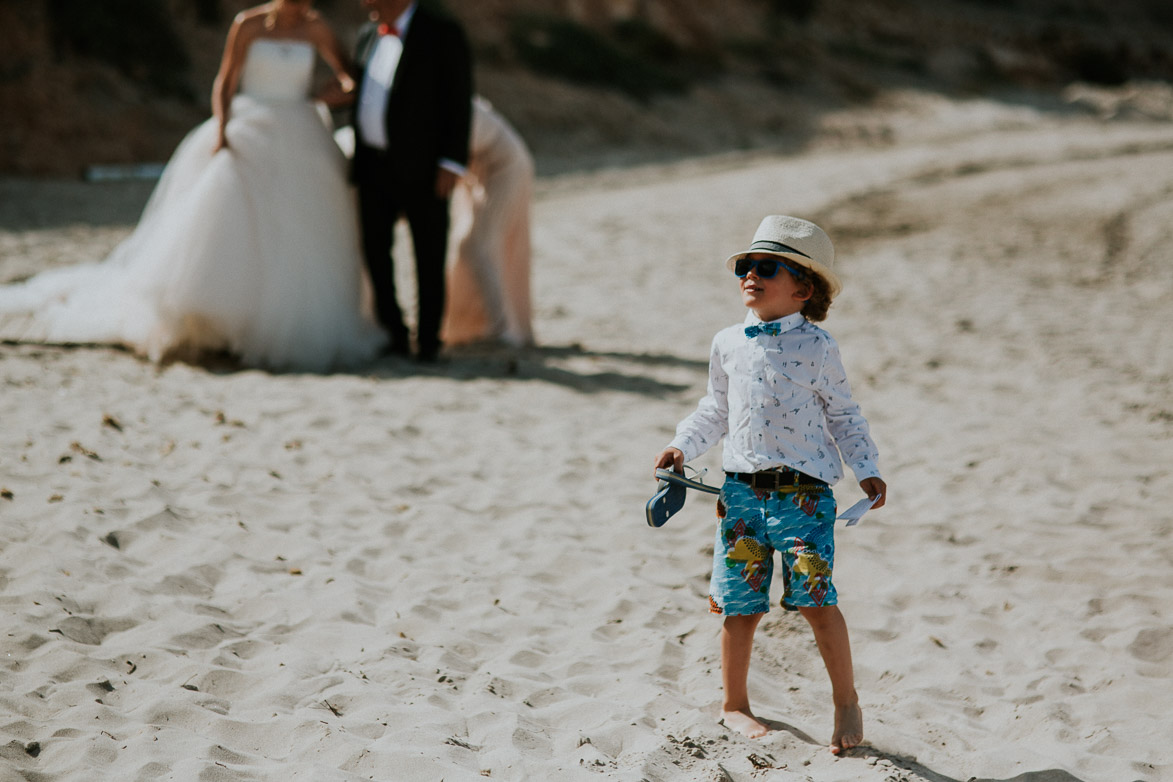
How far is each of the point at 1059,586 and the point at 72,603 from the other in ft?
10.8

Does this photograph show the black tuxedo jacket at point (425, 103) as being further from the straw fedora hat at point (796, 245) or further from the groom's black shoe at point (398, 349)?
the straw fedora hat at point (796, 245)

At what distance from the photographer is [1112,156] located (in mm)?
16766

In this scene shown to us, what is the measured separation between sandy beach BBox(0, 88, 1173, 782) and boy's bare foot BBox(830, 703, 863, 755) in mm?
44

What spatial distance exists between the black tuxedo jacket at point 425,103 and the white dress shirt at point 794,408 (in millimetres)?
3917

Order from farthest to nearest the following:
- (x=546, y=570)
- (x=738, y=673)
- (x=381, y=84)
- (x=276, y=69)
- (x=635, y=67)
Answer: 1. (x=635, y=67)
2. (x=276, y=69)
3. (x=381, y=84)
4. (x=546, y=570)
5. (x=738, y=673)

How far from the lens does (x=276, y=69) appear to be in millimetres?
6422

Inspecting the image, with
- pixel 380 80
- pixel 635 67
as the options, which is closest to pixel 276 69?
pixel 380 80

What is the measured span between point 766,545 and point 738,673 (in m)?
0.38

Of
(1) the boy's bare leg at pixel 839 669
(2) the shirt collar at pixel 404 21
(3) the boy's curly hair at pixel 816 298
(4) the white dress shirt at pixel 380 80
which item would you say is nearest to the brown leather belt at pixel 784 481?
(1) the boy's bare leg at pixel 839 669

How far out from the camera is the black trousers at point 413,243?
6.46m

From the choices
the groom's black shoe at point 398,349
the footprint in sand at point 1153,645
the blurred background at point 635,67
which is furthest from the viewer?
the blurred background at point 635,67

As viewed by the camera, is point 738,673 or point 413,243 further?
point 413,243

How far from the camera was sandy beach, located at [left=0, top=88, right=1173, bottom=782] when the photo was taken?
2.85 m

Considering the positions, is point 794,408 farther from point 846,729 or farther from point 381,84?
Answer: point 381,84
